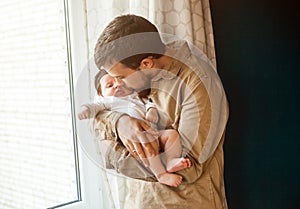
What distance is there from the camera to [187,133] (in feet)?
3.85

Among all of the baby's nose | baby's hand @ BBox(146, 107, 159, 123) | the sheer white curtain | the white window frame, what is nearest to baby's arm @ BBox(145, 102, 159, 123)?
baby's hand @ BBox(146, 107, 159, 123)

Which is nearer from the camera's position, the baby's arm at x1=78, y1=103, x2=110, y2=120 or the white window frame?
the baby's arm at x1=78, y1=103, x2=110, y2=120

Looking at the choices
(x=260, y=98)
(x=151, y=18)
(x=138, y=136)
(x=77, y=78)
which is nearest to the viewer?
(x=138, y=136)

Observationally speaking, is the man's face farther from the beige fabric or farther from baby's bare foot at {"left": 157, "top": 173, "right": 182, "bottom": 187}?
baby's bare foot at {"left": 157, "top": 173, "right": 182, "bottom": 187}

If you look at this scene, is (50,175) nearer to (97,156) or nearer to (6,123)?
(6,123)

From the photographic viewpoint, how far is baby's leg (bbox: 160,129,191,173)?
1167 millimetres

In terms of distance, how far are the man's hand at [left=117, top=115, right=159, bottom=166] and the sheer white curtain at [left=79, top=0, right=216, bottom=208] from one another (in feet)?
0.80

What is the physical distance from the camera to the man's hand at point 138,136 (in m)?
1.15

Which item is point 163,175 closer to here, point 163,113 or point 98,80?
point 163,113

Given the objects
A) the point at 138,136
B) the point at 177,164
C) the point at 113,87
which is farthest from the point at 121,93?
the point at 177,164

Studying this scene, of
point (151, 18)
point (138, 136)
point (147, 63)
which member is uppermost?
point (151, 18)

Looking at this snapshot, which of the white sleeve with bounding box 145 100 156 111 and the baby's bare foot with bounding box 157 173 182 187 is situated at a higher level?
the white sleeve with bounding box 145 100 156 111

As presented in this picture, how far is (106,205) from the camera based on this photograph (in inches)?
64.6

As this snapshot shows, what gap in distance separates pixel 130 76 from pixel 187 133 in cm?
24
